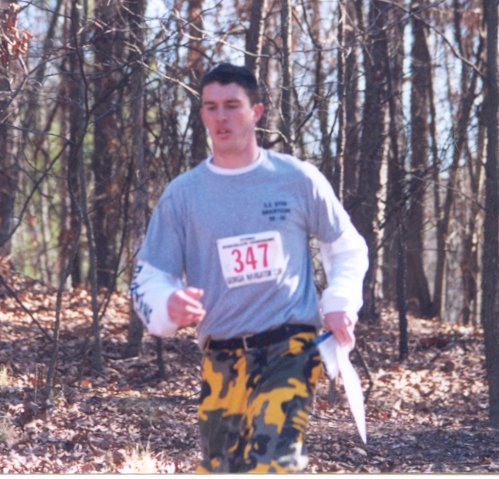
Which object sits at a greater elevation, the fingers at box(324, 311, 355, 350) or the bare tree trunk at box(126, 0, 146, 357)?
the bare tree trunk at box(126, 0, 146, 357)

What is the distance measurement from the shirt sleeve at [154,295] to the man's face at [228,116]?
0.50 metres

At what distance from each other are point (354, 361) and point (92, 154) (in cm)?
664

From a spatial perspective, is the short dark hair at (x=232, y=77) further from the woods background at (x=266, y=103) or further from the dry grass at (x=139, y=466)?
the woods background at (x=266, y=103)

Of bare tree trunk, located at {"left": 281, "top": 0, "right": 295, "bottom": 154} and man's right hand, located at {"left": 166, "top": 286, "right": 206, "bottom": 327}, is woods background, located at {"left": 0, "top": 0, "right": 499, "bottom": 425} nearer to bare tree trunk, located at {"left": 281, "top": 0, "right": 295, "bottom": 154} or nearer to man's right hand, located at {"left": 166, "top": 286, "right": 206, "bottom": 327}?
bare tree trunk, located at {"left": 281, "top": 0, "right": 295, "bottom": 154}

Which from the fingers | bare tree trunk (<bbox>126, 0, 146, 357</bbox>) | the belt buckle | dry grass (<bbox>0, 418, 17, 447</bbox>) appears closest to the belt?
the belt buckle

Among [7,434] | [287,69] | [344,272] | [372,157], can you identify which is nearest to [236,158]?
[344,272]

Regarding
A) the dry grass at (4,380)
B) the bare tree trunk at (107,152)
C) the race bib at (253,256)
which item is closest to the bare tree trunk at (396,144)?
the bare tree trunk at (107,152)

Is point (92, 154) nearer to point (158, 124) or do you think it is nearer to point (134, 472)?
point (158, 124)

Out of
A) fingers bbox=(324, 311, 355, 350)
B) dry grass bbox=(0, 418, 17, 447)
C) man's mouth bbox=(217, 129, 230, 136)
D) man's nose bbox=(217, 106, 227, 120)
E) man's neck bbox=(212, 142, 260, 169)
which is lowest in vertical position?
dry grass bbox=(0, 418, 17, 447)

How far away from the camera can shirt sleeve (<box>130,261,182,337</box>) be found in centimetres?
365

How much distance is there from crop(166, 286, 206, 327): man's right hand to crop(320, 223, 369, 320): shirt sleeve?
1.68ft

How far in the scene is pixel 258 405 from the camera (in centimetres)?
371

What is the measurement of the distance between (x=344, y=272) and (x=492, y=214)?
422cm

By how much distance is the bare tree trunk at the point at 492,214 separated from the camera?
7.75m
